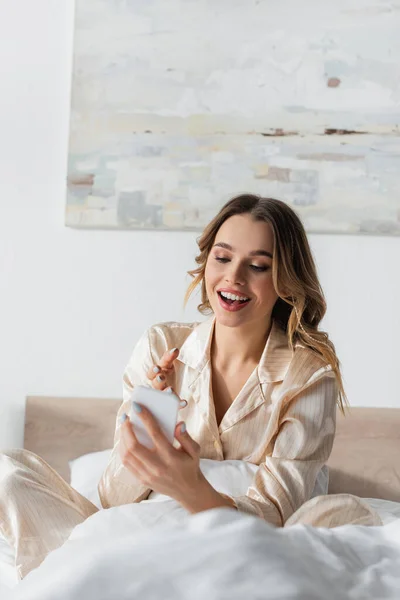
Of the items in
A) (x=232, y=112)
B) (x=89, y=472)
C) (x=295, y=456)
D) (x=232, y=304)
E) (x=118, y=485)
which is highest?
(x=232, y=112)

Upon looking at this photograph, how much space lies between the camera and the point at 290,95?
9.36ft

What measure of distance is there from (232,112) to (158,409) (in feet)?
5.28

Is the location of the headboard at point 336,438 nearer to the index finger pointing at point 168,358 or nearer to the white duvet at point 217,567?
the index finger pointing at point 168,358

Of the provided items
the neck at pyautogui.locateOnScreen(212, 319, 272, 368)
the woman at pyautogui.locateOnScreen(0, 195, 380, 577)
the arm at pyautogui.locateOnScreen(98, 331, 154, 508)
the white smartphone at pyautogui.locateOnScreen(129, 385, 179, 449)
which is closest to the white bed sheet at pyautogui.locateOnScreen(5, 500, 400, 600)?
the white smartphone at pyautogui.locateOnScreen(129, 385, 179, 449)

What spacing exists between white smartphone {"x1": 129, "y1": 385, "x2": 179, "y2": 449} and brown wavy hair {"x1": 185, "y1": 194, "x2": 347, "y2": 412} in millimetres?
581

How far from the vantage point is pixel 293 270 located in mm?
1999

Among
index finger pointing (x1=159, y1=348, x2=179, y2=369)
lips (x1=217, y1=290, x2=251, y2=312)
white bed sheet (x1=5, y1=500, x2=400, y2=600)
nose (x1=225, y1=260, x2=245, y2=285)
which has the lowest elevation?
white bed sheet (x1=5, y1=500, x2=400, y2=600)

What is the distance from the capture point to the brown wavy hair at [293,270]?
6.55 feet

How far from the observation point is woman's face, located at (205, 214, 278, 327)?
199 cm

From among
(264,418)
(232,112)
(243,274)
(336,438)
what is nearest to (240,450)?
(264,418)

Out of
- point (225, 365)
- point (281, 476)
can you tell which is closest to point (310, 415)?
point (281, 476)

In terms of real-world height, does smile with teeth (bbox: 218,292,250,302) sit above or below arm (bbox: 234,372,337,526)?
above

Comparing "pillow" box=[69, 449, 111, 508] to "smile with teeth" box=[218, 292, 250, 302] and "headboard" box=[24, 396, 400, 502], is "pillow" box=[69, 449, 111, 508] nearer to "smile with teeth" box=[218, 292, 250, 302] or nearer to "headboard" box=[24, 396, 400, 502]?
"headboard" box=[24, 396, 400, 502]

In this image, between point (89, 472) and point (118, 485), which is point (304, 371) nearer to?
point (118, 485)
